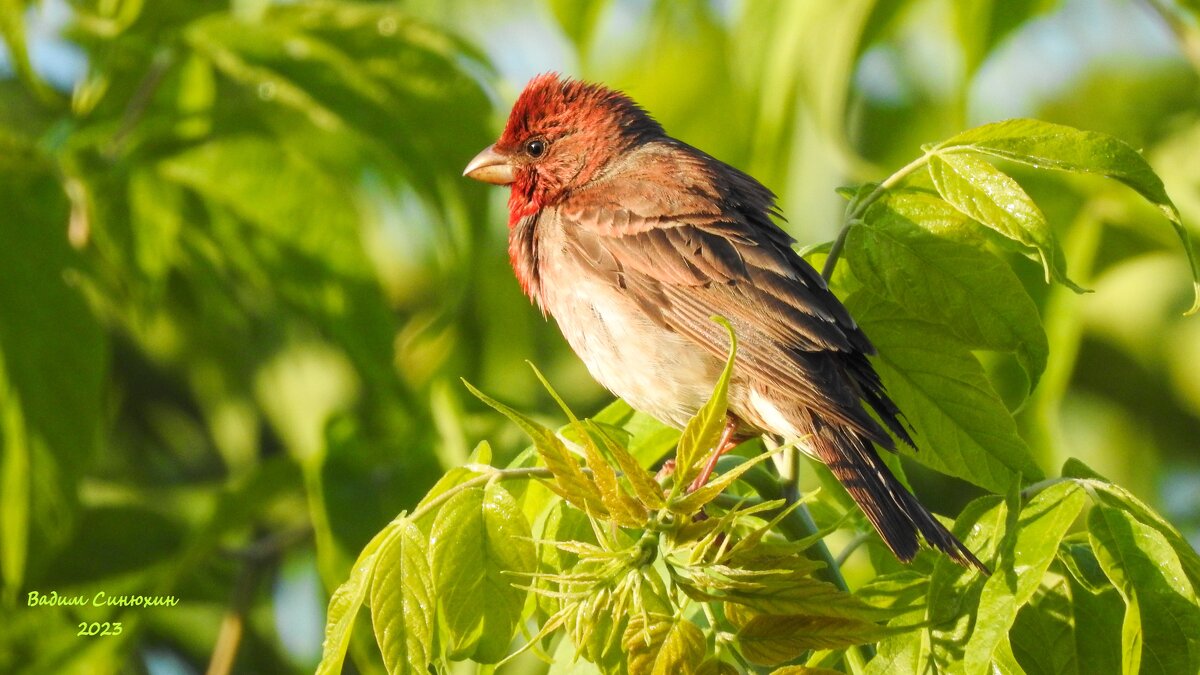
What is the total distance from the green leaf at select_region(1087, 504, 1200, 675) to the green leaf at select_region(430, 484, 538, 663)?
98cm

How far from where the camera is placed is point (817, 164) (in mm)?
6082

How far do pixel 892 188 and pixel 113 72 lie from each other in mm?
2759

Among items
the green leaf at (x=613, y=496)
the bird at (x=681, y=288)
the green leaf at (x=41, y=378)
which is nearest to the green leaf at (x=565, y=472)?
the green leaf at (x=613, y=496)

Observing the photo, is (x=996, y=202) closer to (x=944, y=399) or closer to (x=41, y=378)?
(x=944, y=399)

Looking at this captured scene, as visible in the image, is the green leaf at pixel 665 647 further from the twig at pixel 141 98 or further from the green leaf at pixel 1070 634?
the twig at pixel 141 98

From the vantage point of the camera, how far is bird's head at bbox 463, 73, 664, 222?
447 cm

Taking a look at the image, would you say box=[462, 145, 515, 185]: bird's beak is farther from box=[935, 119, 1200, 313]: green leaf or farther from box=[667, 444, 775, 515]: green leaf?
box=[667, 444, 775, 515]: green leaf

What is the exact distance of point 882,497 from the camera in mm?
2781

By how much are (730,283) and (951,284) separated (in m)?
1.02

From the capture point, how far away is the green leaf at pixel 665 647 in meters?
2.06

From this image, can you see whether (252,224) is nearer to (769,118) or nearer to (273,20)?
(273,20)

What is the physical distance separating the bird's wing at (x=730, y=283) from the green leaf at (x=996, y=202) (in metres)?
0.42

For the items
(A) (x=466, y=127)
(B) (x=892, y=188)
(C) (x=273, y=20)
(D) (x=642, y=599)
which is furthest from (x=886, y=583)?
(C) (x=273, y=20)

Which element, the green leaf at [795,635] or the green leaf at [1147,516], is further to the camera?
the green leaf at [1147,516]
